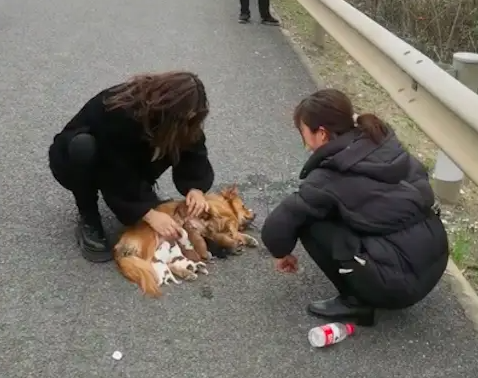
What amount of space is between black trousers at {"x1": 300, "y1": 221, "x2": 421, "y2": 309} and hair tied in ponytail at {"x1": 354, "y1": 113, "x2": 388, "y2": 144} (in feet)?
1.35

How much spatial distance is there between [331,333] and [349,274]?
274 millimetres

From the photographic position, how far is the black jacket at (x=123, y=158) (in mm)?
3846

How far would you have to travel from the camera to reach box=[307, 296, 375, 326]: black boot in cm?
357

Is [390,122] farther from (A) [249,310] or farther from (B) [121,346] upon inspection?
(B) [121,346]

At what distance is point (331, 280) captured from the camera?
365 cm

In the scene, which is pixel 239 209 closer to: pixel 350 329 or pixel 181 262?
pixel 181 262

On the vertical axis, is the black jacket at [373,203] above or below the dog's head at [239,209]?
above

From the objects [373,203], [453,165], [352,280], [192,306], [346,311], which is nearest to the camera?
[373,203]

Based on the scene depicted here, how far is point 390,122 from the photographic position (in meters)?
6.53

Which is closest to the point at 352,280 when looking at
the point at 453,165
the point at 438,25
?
the point at 453,165

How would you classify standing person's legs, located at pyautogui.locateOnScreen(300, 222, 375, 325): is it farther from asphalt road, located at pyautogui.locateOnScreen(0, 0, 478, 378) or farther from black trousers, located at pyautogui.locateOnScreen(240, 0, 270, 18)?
black trousers, located at pyautogui.locateOnScreen(240, 0, 270, 18)

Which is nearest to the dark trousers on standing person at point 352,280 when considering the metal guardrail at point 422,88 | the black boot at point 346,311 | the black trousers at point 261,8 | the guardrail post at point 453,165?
the black boot at point 346,311

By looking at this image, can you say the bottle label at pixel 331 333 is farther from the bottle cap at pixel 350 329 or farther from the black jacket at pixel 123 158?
the black jacket at pixel 123 158

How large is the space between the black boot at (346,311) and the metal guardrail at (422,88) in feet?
2.53
